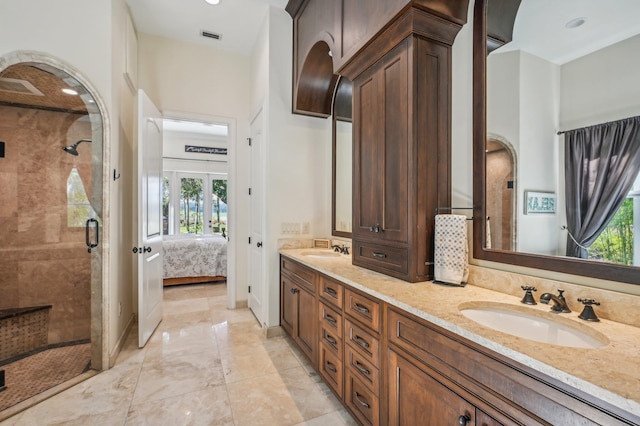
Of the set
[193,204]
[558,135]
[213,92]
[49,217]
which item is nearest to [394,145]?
[558,135]

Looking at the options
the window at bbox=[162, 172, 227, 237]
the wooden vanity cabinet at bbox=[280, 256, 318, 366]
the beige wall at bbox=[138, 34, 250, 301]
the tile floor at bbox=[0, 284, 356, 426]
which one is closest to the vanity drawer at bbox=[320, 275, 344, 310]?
the wooden vanity cabinet at bbox=[280, 256, 318, 366]

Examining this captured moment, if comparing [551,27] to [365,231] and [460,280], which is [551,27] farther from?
[365,231]

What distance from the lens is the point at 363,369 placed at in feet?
5.26

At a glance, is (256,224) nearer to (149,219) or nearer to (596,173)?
(149,219)

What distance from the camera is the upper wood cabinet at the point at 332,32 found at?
158cm

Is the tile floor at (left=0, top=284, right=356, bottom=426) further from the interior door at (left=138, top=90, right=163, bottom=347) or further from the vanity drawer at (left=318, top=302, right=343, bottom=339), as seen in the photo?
the vanity drawer at (left=318, top=302, right=343, bottom=339)

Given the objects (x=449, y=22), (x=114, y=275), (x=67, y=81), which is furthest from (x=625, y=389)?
(x=67, y=81)

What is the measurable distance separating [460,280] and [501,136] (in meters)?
0.75

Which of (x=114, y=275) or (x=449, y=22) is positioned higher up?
(x=449, y=22)

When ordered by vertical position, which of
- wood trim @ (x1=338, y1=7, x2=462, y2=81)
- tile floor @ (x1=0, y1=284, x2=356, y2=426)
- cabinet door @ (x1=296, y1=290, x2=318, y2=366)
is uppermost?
wood trim @ (x1=338, y1=7, x2=462, y2=81)

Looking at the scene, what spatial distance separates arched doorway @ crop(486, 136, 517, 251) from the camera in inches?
57.2

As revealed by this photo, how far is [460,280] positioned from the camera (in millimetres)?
1514

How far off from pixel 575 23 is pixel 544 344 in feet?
4.17

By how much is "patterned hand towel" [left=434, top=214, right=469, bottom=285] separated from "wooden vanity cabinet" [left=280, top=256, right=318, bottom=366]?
0.91m
